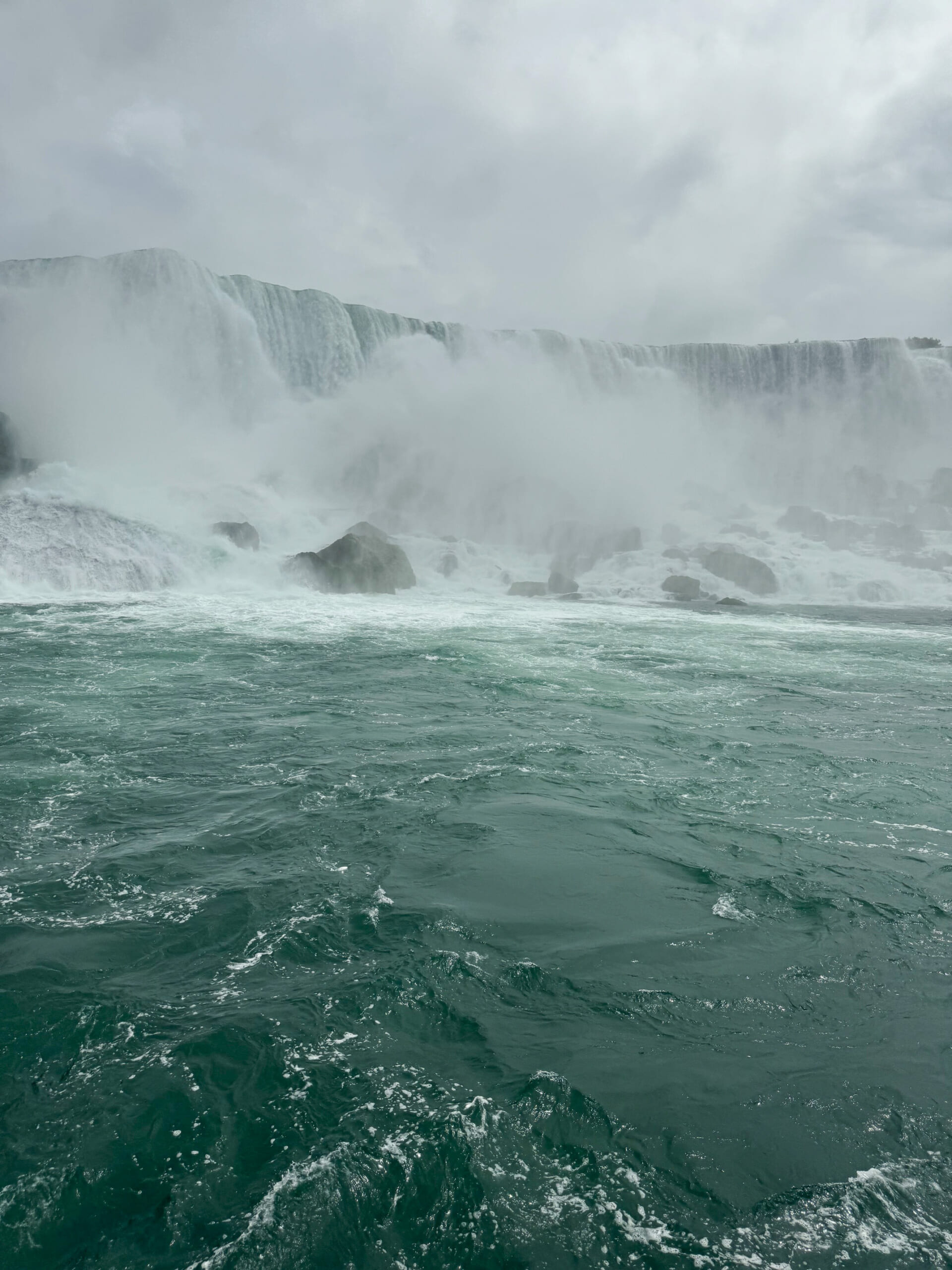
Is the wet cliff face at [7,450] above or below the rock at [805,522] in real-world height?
above

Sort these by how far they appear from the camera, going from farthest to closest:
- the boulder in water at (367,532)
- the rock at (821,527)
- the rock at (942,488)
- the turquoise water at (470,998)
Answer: the rock at (942,488), the rock at (821,527), the boulder in water at (367,532), the turquoise water at (470,998)

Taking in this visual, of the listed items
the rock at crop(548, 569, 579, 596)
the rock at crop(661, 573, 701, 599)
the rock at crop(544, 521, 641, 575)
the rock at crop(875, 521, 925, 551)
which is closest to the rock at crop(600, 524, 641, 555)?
the rock at crop(544, 521, 641, 575)

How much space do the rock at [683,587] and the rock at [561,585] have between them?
366 cm

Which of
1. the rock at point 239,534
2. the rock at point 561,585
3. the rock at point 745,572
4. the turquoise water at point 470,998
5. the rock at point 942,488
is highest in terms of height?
the rock at point 942,488

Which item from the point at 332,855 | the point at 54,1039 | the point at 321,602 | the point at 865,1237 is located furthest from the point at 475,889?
the point at 321,602

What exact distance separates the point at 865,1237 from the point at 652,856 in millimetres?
3096

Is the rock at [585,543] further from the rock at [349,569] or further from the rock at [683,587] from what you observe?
the rock at [349,569]

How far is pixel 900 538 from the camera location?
37219 mm

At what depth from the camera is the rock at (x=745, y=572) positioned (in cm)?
3162

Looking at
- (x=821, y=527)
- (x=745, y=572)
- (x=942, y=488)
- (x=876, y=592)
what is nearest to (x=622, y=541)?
(x=745, y=572)

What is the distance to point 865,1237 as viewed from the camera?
2674mm

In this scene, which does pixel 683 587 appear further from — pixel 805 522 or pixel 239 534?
pixel 239 534

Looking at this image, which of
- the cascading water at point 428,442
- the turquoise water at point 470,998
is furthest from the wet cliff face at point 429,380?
the turquoise water at point 470,998

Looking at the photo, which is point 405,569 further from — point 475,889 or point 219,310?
point 475,889
